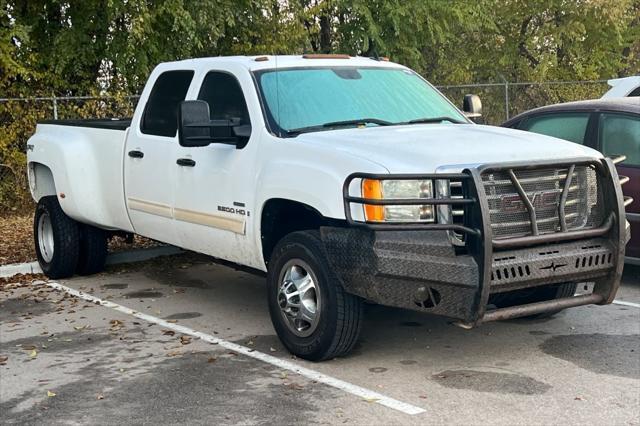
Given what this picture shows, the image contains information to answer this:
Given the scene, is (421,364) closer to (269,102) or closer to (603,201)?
(603,201)

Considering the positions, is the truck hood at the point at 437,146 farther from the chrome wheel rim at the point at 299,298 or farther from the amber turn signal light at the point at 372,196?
the chrome wheel rim at the point at 299,298

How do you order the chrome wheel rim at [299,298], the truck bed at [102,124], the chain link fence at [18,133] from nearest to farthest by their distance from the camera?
the chrome wheel rim at [299,298]
the truck bed at [102,124]
the chain link fence at [18,133]

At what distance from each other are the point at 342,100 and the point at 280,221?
3.51ft

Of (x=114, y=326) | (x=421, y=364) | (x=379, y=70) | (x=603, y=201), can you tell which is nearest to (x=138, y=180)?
(x=114, y=326)

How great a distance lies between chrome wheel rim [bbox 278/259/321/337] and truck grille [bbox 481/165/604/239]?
1.27m

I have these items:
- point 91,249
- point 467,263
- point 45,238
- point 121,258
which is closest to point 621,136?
point 467,263

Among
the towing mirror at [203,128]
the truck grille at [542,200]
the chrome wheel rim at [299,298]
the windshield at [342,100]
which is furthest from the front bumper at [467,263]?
the towing mirror at [203,128]

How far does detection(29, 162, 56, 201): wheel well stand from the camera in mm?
9477

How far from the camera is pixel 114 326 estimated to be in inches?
289

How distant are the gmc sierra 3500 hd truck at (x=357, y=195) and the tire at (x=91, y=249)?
131cm

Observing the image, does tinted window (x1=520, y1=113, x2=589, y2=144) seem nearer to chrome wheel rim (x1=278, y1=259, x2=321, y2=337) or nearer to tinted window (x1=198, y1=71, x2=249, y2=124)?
tinted window (x1=198, y1=71, x2=249, y2=124)

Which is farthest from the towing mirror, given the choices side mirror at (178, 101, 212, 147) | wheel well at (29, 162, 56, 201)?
wheel well at (29, 162, 56, 201)

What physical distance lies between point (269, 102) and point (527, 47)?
1682cm

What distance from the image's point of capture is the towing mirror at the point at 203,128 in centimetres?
646
